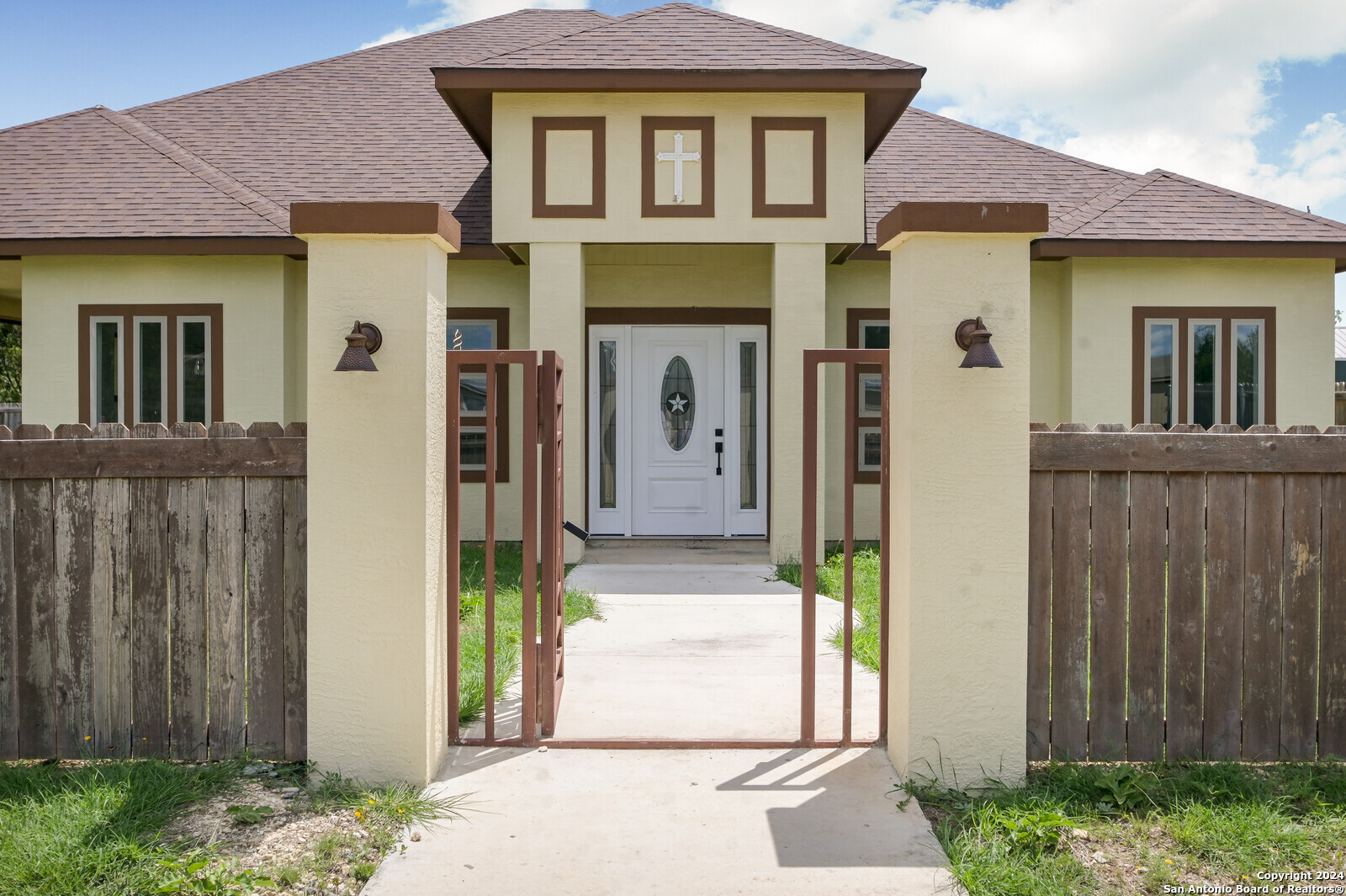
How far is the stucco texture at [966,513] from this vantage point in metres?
4.09

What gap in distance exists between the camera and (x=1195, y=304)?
36.6 ft

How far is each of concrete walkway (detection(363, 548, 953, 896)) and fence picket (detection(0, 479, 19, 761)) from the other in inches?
73.4

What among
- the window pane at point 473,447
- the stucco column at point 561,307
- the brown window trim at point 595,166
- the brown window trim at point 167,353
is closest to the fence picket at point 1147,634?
the stucco column at point 561,307

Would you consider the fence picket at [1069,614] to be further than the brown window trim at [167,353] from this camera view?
No

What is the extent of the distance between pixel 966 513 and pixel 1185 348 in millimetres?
8539

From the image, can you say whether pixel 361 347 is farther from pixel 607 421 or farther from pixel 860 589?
pixel 607 421

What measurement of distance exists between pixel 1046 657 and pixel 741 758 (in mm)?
1402

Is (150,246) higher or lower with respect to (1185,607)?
higher

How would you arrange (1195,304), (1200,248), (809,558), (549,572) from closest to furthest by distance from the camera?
(809,558) < (549,572) < (1200,248) < (1195,304)

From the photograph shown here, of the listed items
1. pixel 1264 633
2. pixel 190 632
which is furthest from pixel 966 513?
pixel 190 632

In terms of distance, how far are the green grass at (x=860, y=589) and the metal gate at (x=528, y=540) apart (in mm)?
1767

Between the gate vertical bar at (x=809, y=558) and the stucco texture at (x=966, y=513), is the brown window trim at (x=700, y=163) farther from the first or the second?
the stucco texture at (x=966, y=513)

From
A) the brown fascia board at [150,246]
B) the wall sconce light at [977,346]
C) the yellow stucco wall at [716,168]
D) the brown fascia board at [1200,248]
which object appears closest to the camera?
the wall sconce light at [977,346]

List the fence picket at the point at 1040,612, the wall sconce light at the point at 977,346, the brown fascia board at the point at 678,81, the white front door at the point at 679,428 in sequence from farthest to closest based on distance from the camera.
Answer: the white front door at the point at 679,428, the brown fascia board at the point at 678,81, the fence picket at the point at 1040,612, the wall sconce light at the point at 977,346
